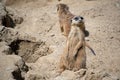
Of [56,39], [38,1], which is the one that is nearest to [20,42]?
Result: [56,39]

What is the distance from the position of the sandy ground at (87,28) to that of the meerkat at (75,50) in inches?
8.1

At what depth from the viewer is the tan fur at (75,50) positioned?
5508 mm

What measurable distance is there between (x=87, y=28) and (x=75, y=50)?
2.19m

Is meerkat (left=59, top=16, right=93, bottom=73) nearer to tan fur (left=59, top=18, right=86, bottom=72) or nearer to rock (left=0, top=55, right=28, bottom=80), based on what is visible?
tan fur (left=59, top=18, right=86, bottom=72)

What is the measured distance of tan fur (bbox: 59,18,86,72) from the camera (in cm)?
551

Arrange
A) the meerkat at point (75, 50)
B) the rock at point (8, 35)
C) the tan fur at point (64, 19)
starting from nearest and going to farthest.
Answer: the meerkat at point (75, 50) < the rock at point (8, 35) < the tan fur at point (64, 19)

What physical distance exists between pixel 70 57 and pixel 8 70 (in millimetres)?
1268

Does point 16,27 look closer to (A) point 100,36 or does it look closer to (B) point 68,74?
(A) point 100,36

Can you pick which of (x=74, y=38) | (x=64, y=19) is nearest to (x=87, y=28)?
(x=64, y=19)

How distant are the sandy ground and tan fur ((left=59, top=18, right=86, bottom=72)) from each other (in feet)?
0.67

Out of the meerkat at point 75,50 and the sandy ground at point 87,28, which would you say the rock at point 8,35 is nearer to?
the sandy ground at point 87,28

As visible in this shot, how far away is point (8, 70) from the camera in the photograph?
5020 millimetres

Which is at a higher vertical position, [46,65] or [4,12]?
[4,12]

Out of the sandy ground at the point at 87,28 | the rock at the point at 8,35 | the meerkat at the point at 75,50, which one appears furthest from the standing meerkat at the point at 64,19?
the meerkat at the point at 75,50
